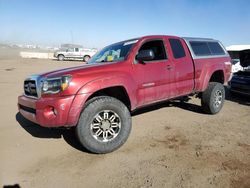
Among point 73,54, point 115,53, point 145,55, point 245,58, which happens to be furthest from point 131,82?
point 73,54

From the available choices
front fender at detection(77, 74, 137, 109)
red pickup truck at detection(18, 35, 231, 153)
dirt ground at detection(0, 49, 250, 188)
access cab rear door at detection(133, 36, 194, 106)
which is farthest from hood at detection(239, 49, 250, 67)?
front fender at detection(77, 74, 137, 109)

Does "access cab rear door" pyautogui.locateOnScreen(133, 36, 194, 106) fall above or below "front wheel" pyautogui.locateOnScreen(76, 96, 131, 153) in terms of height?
above

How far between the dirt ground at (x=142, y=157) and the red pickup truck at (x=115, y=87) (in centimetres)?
46

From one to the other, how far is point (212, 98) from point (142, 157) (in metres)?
3.08

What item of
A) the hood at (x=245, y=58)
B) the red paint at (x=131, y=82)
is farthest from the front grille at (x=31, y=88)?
the hood at (x=245, y=58)

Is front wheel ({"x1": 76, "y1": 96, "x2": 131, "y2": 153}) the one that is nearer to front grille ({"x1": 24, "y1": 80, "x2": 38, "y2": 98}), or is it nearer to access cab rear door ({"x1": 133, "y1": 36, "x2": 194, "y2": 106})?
access cab rear door ({"x1": 133, "y1": 36, "x2": 194, "y2": 106})

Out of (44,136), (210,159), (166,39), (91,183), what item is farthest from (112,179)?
(166,39)

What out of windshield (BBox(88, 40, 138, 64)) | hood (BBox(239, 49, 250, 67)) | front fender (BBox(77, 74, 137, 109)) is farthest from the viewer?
hood (BBox(239, 49, 250, 67))

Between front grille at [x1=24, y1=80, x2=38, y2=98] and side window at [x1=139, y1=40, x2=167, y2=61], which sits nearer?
front grille at [x1=24, y1=80, x2=38, y2=98]

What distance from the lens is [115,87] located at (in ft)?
13.8

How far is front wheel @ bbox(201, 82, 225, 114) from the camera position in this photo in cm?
606

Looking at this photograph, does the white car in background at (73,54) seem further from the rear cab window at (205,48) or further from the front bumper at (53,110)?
the front bumper at (53,110)

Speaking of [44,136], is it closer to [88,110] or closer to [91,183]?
[88,110]

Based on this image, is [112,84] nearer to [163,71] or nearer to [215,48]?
[163,71]
